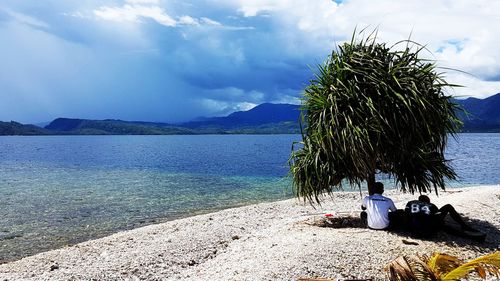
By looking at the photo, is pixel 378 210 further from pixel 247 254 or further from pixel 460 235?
pixel 247 254

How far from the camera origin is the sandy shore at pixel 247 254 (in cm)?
956

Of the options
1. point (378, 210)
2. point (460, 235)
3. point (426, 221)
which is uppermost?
point (378, 210)

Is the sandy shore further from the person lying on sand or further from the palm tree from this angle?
the palm tree

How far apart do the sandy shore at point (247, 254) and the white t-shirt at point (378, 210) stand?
0.38 m

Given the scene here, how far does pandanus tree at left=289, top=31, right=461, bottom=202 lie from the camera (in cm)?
1176

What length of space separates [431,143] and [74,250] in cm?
1265

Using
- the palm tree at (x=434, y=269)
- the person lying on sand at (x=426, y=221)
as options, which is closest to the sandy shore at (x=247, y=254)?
the person lying on sand at (x=426, y=221)

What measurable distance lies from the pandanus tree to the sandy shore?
2.06 meters

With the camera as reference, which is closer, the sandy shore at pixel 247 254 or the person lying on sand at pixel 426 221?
the sandy shore at pixel 247 254

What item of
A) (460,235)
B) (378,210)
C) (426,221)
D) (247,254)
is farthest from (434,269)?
(247,254)

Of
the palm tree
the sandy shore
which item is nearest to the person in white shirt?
the sandy shore

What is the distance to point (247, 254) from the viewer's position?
10930mm

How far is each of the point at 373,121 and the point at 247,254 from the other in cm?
542

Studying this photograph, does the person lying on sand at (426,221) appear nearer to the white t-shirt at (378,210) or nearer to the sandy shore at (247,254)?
the sandy shore at (247,254)
